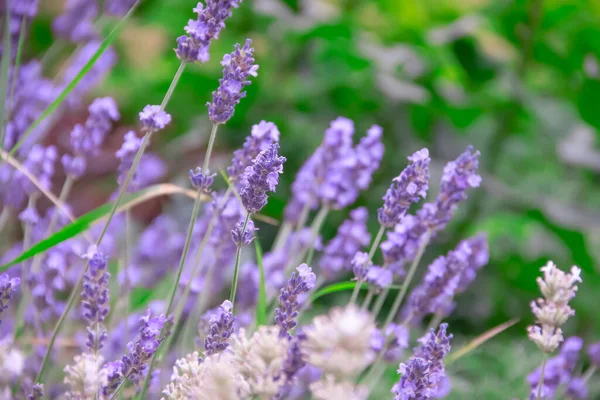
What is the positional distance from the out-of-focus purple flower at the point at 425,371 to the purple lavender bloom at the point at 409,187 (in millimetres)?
148

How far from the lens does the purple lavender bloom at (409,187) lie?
736 mm

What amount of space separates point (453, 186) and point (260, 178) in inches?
11.5

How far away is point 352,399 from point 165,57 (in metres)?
2.22

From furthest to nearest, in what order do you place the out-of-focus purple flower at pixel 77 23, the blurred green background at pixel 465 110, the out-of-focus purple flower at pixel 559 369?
the blurred green background at pixel 465 110 → the out-of-focus purple flower at pixel 77 23 → the out-of-focus purple flower at pixel 559 369

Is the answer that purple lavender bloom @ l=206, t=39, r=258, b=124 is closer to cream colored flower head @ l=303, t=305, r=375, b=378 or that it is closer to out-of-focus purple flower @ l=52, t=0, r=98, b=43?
cream colored flower head @ l=303, t=305, r=375, b=378

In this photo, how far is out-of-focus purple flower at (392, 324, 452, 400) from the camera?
64cm

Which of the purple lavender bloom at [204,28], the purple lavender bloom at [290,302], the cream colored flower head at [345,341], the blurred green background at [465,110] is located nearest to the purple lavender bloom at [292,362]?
the purple lavender bloom at [290,302]

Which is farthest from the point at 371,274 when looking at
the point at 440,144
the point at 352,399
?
the point at 440,144

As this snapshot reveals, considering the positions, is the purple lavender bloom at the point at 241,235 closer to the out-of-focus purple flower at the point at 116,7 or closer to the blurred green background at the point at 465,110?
the out-of-focus purple flower at the point at 116,7

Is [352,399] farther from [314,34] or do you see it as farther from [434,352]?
[314,34]

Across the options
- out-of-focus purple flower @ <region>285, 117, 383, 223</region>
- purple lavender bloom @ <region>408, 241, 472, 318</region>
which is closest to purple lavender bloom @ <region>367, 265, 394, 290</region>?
purple lavender bloom @ <region>408, 241, 472, 318</region>

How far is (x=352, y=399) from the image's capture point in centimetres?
40

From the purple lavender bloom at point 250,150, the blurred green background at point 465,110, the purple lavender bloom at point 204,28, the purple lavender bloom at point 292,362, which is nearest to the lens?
the purple lavender bloom at point 292,362

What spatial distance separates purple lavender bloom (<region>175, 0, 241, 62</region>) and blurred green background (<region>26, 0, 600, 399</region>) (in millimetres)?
1103
